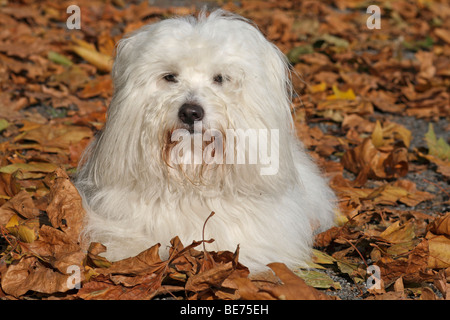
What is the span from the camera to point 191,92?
3.21 meters

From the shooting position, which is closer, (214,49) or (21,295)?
(21,295)

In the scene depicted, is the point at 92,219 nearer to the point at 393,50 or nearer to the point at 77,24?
the point at 77,24

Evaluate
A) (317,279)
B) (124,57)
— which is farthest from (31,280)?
(317,279)

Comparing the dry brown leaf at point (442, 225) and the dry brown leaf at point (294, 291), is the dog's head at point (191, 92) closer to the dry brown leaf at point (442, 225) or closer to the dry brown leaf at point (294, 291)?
the dry brown leaf at point (294, 291)

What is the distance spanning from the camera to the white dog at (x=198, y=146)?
3225 mm

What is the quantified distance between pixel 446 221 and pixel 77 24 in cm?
535

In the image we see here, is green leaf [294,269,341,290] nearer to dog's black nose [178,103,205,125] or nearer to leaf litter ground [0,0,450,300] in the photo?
leaf litter ground [0,0,450,300]

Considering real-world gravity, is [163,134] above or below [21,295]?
above

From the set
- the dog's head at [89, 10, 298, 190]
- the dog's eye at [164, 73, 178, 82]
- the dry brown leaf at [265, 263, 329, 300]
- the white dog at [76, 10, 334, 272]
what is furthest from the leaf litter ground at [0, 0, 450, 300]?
the dog's eye at [164, 73, 178, 82]

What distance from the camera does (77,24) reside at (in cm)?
751

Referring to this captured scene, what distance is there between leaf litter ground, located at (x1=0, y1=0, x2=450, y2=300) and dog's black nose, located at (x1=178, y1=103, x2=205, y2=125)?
61 cm

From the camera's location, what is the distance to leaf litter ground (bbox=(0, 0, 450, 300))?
3.08 meters

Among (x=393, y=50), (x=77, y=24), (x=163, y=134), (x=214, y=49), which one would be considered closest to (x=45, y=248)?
(x=163, y=134)

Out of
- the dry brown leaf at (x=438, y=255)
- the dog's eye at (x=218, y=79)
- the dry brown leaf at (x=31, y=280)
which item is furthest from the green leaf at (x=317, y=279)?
the dry brown leaf at (x=31, y=280)
